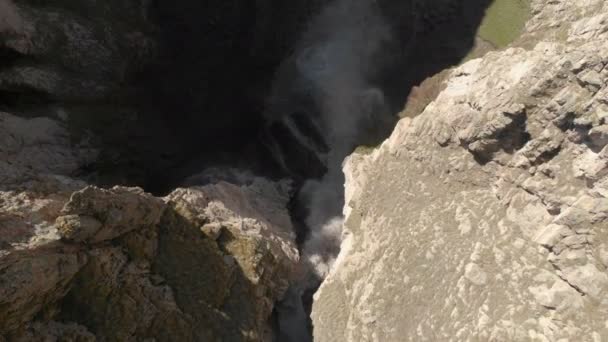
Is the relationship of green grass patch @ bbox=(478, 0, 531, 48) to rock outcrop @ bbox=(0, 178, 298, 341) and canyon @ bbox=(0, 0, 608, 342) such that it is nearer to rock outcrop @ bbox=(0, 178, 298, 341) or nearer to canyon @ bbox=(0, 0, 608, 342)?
canyon @ bbox=(0, 0, 608, 342)

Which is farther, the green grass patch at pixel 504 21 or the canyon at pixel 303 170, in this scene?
the green grass patch at pixel 504 21

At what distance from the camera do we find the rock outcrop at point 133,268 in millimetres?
10883

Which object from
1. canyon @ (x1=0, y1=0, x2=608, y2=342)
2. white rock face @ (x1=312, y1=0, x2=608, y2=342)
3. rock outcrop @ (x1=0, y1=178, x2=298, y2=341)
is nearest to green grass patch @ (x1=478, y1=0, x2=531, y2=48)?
canyon @ (x1=0, y1=0, x2=608, y2=342)

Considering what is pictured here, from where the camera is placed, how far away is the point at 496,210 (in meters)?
15.8

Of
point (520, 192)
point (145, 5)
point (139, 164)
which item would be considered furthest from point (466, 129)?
point (145, 5)

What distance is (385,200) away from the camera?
19047 mm

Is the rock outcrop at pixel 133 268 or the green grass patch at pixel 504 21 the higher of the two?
the green grass patch at pixel 504 21

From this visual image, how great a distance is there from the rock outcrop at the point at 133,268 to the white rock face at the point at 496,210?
12.1 feet

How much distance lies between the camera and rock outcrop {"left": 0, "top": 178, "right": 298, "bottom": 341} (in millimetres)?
10883

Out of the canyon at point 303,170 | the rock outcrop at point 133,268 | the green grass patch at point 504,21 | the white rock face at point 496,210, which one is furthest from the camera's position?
the green grass patch at point 504,21

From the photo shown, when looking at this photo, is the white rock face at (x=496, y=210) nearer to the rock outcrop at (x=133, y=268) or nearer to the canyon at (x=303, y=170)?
the canyon at (x=303, y=170)

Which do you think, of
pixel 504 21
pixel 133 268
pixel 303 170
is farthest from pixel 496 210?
pixel 133 268

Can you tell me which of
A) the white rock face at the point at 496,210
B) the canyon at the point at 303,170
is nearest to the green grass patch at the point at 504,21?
the canyon at the point at 303,170

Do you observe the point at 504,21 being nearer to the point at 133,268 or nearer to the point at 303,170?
the point at 303,170
